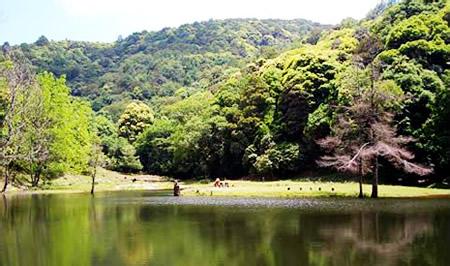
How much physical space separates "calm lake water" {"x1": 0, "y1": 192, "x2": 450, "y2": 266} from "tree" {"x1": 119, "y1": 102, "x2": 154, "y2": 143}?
80.0 meters

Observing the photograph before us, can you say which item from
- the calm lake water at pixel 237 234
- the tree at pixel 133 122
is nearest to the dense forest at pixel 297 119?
the calm lake water at pixel 237 234

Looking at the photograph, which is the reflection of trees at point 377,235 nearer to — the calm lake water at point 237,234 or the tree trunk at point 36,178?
the calm lake water at point 237,234

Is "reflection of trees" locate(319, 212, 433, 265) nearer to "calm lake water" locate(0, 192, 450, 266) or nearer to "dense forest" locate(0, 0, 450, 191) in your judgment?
"calm lake water" locate(0, 192, 450, 266)

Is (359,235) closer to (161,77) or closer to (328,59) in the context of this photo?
(328,59)

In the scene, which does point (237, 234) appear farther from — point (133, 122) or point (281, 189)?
point (133, 122)

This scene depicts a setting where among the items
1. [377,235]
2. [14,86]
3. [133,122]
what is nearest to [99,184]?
[14,86]

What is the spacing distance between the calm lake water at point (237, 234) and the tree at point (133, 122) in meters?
80.0

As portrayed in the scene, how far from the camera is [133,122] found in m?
118

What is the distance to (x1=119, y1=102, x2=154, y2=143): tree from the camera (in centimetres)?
11638

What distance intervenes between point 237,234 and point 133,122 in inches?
3839

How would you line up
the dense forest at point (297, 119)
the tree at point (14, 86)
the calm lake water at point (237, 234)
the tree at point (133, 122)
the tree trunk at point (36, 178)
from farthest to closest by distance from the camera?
1. the tree at point (133, 122)
2. the tree trunk at point (36, 178)
3. the dense forest at point (297, 119)
4. the tree at point (14, 86)
5. the calm lake water at point (237, 234)

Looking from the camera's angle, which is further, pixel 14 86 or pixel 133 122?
pixel 133 122

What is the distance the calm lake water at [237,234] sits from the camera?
17.0 meters

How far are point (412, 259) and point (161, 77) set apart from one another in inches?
7384
